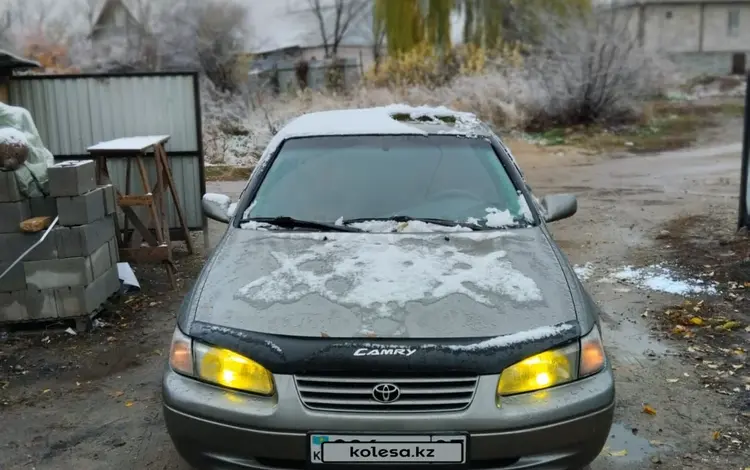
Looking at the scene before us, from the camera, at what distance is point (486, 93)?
21.6 meters

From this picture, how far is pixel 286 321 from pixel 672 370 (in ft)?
9.34

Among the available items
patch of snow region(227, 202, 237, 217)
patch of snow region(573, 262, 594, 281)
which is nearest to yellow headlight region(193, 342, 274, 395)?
patch of snow region(227, 202, 237, 217)

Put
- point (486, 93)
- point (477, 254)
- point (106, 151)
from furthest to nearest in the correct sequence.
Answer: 1. point (486, 93)
2. point (106, 151)
3. point (477, 254)

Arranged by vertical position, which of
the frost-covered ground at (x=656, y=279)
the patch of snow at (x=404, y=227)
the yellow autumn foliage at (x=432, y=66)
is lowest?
the frost-covered ground at (x=656, y=279)

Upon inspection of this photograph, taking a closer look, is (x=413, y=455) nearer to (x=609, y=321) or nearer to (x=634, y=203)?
(x=609, y=321)

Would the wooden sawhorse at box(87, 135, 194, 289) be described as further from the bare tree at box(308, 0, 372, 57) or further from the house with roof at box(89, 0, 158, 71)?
the bare tree at box(308, 0, 372, 57)

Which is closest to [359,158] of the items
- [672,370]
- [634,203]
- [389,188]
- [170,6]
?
[389,188]

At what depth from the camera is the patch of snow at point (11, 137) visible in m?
4.85

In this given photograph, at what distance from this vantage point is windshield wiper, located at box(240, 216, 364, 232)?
3.43 meters

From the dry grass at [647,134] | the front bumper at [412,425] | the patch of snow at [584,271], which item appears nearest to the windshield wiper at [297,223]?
the front bumper at [412,425]

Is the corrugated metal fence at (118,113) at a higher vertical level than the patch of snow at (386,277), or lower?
higher

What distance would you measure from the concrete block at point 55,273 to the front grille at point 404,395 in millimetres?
3233

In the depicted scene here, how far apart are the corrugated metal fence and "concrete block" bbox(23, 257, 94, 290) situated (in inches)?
94.6

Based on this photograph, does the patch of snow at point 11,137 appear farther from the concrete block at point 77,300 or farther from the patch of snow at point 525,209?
the patch of snow at point 525,209
